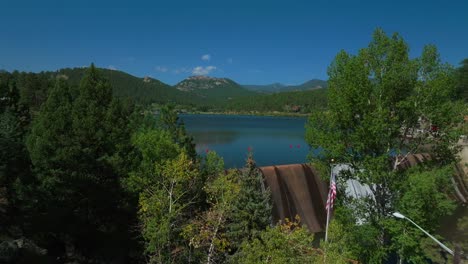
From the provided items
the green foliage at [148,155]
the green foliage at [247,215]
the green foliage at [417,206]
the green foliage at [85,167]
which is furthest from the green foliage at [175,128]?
the green foliage at [417,206]

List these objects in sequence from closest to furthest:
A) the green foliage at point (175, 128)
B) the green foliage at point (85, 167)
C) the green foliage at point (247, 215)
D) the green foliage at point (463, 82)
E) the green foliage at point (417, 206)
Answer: the green foliage at point (417, 206), the green foliage at point (247, 215), the green foliage at point (85, 167), the green foliage at point (175, 128), the green foliage at point (463, 82)

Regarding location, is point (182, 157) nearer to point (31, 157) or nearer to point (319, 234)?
point (31, 157)

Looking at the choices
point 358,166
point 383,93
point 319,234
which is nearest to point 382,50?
point 383,93

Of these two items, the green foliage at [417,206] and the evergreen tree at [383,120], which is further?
the evergreen tree at [383,120]

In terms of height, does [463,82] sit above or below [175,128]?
above

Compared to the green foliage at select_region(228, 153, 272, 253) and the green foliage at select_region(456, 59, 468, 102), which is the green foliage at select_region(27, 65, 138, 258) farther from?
the green foliage at select_region(456, 59, 468, 102)

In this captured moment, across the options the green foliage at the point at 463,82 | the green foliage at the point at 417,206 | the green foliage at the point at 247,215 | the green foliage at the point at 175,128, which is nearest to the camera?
the green foliage at the point at 417,206

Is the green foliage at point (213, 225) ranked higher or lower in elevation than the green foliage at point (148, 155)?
lower

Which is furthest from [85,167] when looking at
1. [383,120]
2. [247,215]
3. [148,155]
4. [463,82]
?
[463,82]

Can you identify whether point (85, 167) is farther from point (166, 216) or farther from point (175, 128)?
point (175, 128)

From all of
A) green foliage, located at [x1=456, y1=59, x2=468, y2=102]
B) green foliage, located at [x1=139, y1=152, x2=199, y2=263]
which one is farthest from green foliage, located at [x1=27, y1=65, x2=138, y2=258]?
green foliage, located at [x1=456, y1=59, x2=468, y2=102]

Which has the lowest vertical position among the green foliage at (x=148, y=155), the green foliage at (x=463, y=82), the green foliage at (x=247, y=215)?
the green foliage at (x=247, y=215)

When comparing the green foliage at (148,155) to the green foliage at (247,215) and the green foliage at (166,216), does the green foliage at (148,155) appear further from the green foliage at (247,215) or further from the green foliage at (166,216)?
the green foliage at (247,215)

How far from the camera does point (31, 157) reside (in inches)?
870
